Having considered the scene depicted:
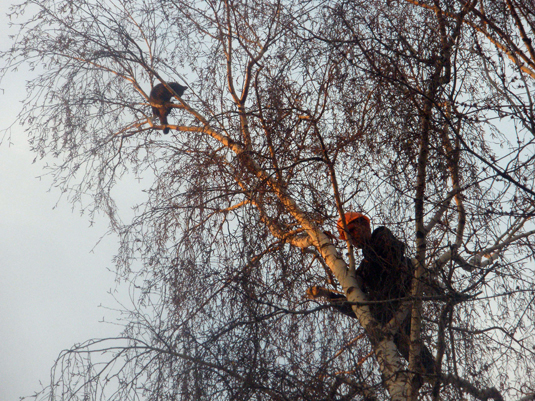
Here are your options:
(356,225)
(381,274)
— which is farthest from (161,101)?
(381,274)

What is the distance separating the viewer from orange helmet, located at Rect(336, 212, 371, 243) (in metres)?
3.90

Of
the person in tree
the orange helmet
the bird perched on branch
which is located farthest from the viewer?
the bird perched on branch

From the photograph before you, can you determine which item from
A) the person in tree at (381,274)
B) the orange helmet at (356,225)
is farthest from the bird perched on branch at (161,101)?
the person in tree at (381,274)

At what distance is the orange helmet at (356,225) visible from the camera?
3.90 m

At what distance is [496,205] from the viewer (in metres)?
3.20

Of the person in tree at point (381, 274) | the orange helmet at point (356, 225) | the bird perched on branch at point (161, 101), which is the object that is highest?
the bird perched on branch at point (161, 101)

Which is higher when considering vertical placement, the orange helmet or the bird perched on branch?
the bird perched on branch

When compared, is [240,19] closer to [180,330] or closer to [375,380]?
[180,330]

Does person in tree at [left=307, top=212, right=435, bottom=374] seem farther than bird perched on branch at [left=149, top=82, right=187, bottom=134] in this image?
No

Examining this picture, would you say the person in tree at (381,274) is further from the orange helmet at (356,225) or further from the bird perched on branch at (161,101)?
the bird perched on branch at (161,101)

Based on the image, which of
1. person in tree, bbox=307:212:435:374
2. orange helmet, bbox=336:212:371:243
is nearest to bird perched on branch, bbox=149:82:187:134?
orange helmet, bbox=336:212:371:243

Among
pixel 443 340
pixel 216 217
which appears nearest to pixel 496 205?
pixel 443 340

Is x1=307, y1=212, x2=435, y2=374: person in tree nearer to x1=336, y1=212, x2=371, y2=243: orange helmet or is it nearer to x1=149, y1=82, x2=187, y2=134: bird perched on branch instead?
x1=336, y1=212, x2=371, y2=243: orange helmet

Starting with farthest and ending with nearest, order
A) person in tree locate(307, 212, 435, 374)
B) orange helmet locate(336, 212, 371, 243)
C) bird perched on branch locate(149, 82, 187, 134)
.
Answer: bird perched on branch locate(149, 82, 187, 134)
orange helmet locate(336, 212, 371, 243)
person in tree locate(307, 212, 435, 374)
